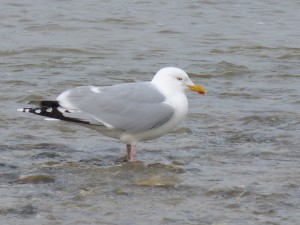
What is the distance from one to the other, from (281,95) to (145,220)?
4.67 m

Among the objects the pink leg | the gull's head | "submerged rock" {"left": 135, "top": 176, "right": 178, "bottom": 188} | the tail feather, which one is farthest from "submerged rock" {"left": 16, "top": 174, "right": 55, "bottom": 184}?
the gull's head

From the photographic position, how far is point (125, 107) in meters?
7.14

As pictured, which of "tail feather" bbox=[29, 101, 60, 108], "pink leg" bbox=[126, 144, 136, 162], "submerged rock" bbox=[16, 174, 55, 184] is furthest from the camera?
"pink leg" bbox=[126, 144, 136, 162]

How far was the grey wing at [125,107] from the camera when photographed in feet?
23.3

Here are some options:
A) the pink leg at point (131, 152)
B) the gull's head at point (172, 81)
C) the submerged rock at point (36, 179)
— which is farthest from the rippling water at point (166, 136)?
the gull's head at point (172, 81)

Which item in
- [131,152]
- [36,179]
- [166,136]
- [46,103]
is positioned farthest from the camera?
[166,136]

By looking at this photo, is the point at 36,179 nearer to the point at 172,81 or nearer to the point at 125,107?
the point at 125,107

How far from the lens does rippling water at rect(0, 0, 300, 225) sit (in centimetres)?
595

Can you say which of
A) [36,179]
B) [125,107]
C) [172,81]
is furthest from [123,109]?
[36,179]

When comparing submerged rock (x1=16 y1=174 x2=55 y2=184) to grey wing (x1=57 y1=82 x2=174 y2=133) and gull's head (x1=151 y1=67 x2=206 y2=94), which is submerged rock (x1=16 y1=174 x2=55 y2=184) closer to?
grey wing (x1=57 y1=82 x2=174 y2=133)

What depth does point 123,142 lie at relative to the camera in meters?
7.35

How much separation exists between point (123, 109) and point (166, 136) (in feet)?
3.83

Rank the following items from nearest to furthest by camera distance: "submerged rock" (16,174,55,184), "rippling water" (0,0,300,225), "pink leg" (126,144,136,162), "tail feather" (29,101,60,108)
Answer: "rippling water" (0,0,300,225) < "submerged rock" (16,174,55,184) < "tail feather" (29,101,60,108) < "pink leg" (126,144,136,162)

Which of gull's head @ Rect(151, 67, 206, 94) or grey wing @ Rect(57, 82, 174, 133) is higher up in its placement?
gull's head @ Rect(151, 67, 206, 94)
